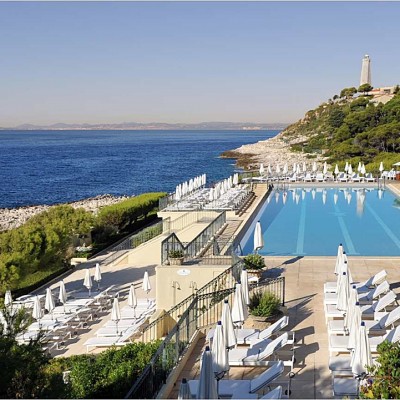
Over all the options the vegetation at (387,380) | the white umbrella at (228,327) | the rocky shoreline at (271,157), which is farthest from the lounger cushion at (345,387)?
the rocky shoreline at (271,157)

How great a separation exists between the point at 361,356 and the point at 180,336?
312 centimetres

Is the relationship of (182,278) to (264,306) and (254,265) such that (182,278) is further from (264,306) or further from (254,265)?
(264,306)

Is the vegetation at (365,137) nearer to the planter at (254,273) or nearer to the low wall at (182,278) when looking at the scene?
the planter at (254,273)

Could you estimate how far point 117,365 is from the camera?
339 inches

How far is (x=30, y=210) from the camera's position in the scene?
51.4 m

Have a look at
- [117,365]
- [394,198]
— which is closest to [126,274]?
[117,365]

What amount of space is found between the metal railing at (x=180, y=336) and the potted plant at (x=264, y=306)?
0.77 metres

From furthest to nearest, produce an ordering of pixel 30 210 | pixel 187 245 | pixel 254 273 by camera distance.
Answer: pixel 30 210 < pixel 187 245 < pixel 254 273

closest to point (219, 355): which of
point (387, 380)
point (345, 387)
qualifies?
point (345, 387)

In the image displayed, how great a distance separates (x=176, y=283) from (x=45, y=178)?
73115mm

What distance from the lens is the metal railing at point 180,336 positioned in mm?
7199

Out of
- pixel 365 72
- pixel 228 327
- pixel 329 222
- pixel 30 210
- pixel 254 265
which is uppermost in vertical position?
pixel 365 72

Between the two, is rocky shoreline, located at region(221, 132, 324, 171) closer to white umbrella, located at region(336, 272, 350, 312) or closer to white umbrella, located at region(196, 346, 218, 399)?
white umbrella, located at region(336, 272, 350, 312)

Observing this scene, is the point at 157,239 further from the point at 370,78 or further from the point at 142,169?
the point at 370,78
